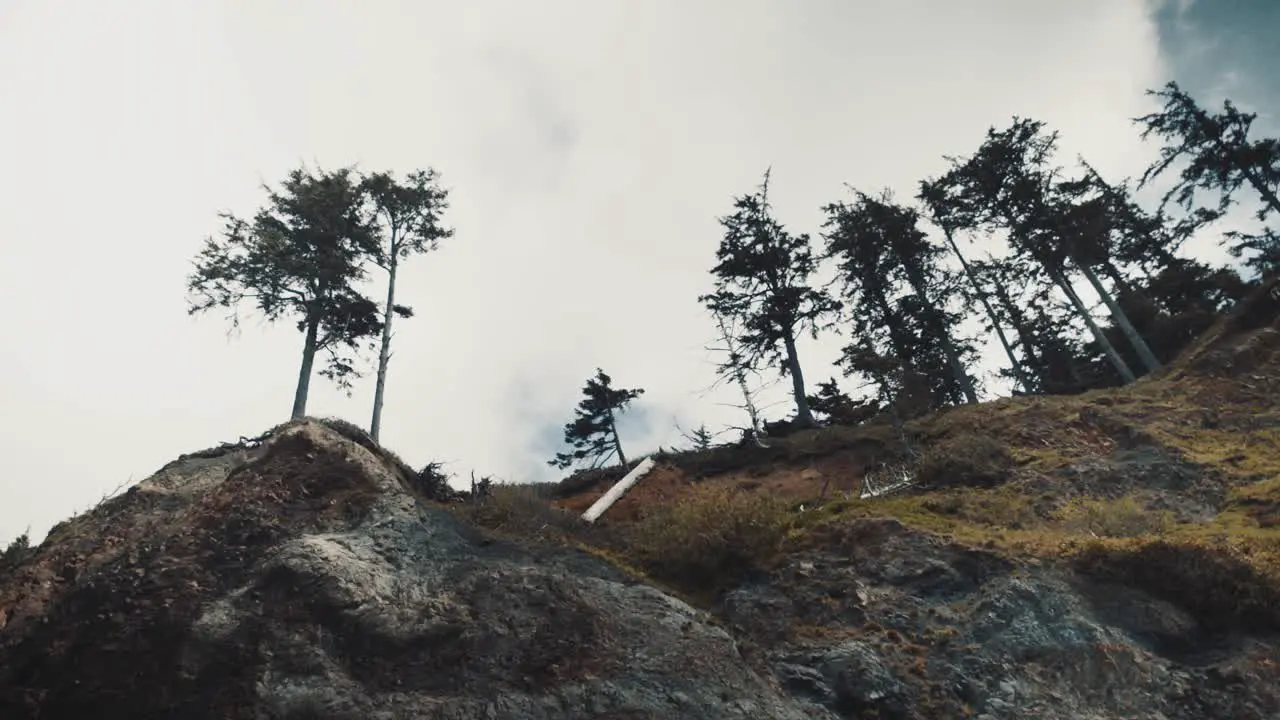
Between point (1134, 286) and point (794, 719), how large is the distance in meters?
36.5

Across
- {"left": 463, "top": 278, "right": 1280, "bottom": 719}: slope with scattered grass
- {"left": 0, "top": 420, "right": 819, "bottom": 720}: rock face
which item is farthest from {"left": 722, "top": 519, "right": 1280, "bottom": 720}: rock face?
{"left": 0, "top": 420, "right": 819, "bottom": 720}: rock face

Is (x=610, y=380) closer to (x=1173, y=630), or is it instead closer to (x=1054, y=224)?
(x=1054, y=224)

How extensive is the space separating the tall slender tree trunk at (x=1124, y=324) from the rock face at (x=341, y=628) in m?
23.9

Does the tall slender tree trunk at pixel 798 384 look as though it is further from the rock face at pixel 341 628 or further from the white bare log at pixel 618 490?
the rock face at pixel 341 628

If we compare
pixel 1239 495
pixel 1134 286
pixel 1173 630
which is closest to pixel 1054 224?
pixel 1134 286

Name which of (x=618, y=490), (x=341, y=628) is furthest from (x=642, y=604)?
(x=618, y=490)

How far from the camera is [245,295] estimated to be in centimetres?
2255

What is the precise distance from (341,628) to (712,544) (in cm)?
572

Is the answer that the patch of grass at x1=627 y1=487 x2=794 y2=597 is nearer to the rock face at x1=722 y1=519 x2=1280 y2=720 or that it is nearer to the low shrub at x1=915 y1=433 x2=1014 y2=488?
the rock face at x1=722 y1=519 x2=1280 y2=720

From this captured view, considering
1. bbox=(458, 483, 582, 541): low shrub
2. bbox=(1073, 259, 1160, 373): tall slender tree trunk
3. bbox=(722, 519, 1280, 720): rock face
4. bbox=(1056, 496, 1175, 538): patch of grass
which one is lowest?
bbox=(722, 519, 1280, 720): rock face

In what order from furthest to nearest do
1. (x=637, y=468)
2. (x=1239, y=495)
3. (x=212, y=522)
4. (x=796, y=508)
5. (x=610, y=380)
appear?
(x=610, y=380), (x=637, y=468), (x=796, y=508), (x=1239, y=495), (x=212, y=522)

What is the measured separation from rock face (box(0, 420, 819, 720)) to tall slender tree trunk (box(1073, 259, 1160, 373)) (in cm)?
2390

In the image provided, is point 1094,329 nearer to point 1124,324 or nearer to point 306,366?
point 1124,324

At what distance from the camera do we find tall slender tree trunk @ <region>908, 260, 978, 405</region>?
84.7ft
